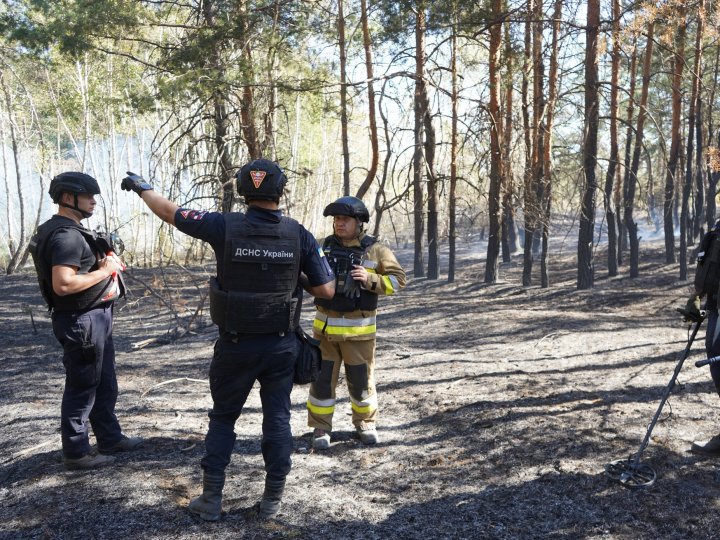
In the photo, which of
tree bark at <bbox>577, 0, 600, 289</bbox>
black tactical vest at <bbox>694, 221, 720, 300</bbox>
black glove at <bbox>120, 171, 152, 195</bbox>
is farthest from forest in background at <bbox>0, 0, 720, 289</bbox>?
black tactical vest at <bbox>694, 221, 720, 300</bbox>

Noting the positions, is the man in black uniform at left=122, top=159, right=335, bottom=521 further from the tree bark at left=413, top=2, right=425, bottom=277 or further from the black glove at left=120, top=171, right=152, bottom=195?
the tree bark at left=413, top=2, right=425, bottom=277

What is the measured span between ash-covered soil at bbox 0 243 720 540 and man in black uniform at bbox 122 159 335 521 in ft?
1.07

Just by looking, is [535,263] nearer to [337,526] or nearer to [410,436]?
[410,436]

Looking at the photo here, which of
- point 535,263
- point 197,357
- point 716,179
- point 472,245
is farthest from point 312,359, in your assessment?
point 472,245

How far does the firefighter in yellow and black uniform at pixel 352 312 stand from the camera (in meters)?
4.37

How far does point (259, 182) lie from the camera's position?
3.33 metres

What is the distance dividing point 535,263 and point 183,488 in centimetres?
1792

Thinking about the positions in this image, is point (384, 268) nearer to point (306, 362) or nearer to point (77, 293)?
point (306, 362)

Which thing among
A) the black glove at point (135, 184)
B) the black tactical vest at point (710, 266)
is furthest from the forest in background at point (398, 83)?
the black tactical vest at point (710, 266)

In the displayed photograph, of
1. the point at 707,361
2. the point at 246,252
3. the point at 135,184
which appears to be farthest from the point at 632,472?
the point at 135,184

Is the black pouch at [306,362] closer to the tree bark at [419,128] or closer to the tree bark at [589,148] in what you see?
the tree bark at [419,128]

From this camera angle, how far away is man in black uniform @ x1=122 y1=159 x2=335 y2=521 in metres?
3.28

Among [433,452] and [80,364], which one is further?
[433,452]

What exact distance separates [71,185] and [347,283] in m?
1.82
